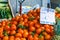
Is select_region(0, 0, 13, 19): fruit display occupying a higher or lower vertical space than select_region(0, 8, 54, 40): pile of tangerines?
higher

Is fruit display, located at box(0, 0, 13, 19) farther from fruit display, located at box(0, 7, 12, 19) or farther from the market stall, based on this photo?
the market stall

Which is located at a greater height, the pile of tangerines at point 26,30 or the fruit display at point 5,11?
the fruit display at point 5,11

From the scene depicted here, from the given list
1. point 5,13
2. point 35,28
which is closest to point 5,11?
point 5,13

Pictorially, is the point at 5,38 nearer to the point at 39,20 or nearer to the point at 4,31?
the point at 4,31

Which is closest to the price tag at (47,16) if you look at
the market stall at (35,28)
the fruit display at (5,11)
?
the market stall at (35,28)

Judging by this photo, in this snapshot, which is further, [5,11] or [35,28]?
[5,11]

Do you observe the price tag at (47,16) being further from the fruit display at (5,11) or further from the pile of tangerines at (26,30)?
the fruit display at (5,11)

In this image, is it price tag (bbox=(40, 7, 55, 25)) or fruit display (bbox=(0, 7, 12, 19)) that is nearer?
price tag (bbox=(40, 7, 55, 25))

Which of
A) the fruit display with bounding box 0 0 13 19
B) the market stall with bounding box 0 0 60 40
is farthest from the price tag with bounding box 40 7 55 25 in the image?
the fruit display with bounding box 0 0 13 19

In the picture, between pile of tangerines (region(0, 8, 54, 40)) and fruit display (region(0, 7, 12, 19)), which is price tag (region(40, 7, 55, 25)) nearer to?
pile of tangerines (region(0, 8, 54, 40))

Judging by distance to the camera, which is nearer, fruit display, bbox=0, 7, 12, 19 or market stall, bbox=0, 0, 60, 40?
market stall, bbox=0, 0, 60, 40

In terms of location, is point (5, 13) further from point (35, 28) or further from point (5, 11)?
point (35, 28)

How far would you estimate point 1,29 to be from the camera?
1.63 meters

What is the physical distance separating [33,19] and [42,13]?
0.57 ft
